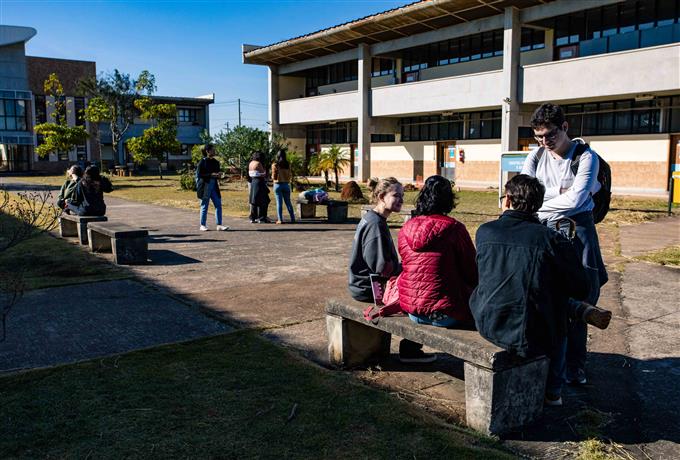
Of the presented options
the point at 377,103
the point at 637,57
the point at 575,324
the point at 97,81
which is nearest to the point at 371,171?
the point at 377,103

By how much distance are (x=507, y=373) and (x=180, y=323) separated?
331cm

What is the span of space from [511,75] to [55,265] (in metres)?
20.5

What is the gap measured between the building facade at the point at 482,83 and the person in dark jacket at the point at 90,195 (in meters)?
17.8

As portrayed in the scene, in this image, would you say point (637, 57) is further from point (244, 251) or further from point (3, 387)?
point (3, 387)

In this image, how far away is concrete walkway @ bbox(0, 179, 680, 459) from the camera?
3.70 meters

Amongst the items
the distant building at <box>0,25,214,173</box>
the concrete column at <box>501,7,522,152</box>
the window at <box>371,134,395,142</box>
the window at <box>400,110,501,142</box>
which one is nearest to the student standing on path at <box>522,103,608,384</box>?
the concrete column at <box>501,7,522,152</box>

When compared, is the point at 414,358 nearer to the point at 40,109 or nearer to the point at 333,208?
the point at 333,208

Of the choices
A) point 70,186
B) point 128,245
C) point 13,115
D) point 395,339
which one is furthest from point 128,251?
point 13,115

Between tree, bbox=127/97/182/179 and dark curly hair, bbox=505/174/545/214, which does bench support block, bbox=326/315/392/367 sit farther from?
tree, bbox=127/97/182/179

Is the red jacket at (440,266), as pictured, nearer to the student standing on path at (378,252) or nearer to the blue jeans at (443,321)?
the blue jeans at (443,321)

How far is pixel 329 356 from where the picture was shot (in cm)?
469

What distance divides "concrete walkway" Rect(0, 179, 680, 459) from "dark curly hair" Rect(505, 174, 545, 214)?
1.26 m

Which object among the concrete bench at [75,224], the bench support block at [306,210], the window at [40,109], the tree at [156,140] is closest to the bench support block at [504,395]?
the concrete bench at [75,224]

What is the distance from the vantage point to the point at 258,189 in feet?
45.6
